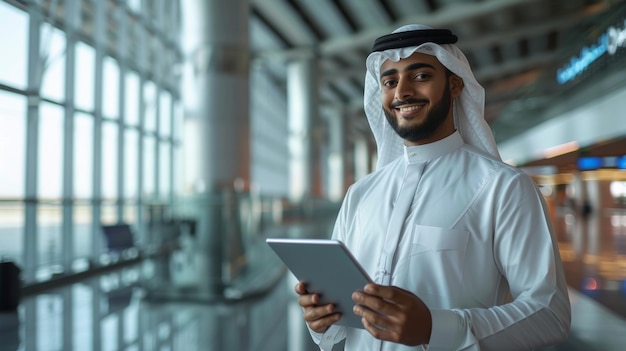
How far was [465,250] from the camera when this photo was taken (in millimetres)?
1853

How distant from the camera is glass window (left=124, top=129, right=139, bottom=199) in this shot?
17.2 meters

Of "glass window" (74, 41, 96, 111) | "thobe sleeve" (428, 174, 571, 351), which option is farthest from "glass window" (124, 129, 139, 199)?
"thobe sleeve" (428, 174, 571, 351)

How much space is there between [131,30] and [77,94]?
12.3 ft

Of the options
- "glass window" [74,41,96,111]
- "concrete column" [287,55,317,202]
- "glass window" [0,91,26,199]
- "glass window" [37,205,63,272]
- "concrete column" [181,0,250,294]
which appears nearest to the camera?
"glass window" [0,91,26,199]

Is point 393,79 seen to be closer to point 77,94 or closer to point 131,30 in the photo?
point 77,94

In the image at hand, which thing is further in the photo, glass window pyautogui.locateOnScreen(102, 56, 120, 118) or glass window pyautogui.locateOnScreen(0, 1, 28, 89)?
glass window pyautogui.locateOnScreen(102, 56, 120, 118)

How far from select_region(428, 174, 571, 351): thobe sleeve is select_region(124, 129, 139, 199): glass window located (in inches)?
638

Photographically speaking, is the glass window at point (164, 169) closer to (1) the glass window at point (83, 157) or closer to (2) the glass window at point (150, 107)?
(2) the glass window at point (150, 107)

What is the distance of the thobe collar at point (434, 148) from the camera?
2.12m

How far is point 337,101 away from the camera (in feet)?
157

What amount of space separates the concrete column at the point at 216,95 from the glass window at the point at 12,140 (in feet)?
11.4

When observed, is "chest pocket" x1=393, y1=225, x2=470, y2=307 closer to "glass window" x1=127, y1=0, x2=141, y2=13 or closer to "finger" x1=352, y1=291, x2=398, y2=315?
"finger" x1=352, y1=291, x2=398, y2=315

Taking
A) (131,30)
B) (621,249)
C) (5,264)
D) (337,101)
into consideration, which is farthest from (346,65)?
(5,264)

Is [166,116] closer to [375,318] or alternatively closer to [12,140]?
[12,140]
